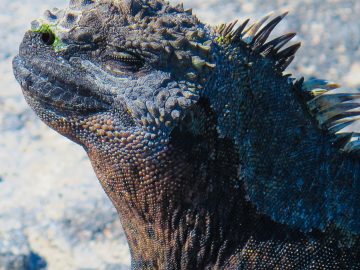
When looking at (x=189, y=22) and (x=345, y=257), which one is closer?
(x=189, y=22)

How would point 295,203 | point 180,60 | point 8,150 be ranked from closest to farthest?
point 180,60 < point 295,203 < point 8,150

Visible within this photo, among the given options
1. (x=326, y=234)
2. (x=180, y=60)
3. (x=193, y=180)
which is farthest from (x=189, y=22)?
(x=326, y=234)

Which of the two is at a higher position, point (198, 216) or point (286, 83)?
point (286, 83)

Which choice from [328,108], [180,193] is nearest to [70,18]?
[180,193]

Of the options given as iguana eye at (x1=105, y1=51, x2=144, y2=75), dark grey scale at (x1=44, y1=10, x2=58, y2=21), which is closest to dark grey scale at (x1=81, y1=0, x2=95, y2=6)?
dark grey scale at (x1=44, y1=10, x2=58, y2=21)

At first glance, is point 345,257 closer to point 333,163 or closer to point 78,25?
point 333,163

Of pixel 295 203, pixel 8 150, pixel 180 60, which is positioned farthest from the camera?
pixel 8 150

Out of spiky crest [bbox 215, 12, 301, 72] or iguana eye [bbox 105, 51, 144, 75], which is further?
spiky crest [bbox 215, 12, 301, 72]

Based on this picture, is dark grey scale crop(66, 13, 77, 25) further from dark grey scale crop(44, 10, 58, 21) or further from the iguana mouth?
the iguana mouth
